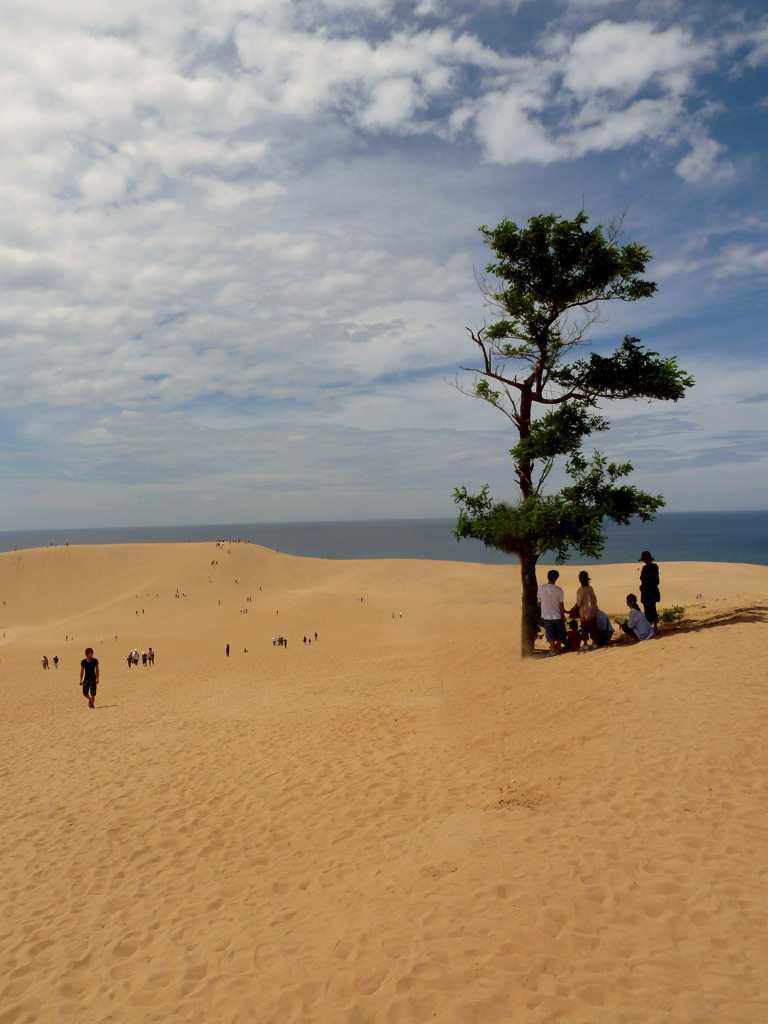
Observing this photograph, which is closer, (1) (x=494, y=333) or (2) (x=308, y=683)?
(1) (x=494, y=333)

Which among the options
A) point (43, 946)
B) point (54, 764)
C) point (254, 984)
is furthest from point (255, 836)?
point (54, 764)

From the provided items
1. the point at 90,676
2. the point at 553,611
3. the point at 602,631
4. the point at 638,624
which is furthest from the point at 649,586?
the point at 90,676

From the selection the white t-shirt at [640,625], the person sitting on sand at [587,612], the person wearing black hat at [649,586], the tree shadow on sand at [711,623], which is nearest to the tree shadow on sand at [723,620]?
the tree shadow on sand at [711,623]

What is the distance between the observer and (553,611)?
46.8 feet

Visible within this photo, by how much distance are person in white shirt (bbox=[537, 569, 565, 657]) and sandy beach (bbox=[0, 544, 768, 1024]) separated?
88 cm

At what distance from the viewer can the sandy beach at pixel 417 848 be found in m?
4.54

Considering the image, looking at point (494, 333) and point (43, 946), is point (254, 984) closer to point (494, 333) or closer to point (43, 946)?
point (43, 946)

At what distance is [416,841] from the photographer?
704 centimetres

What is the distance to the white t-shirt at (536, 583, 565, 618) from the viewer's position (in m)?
13.9

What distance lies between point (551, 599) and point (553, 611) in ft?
1.45

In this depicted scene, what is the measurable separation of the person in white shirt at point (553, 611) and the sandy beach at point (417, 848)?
2.88 ft

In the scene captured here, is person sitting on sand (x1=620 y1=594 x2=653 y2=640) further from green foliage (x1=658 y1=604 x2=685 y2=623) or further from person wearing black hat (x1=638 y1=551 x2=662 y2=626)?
green foliage (x1=658 y1=604 x2=685 y2=623)

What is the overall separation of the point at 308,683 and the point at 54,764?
8.83 meters

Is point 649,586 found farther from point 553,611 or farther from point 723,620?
point 553,611
